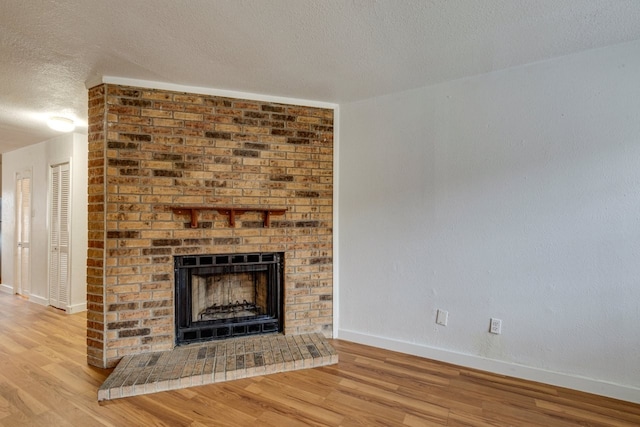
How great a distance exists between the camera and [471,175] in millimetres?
2340

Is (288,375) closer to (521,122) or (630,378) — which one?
(630,378)

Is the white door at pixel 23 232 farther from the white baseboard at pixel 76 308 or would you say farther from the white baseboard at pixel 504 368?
the white baseboard at pixel 504 368

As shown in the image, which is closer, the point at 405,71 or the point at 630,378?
the point at 630,378

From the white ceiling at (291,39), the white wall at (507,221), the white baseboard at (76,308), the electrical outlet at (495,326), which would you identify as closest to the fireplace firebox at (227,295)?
the white wall at (507,221)

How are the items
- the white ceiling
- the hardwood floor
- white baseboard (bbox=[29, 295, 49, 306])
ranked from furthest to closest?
1. white baseboard (bbox=[29, 295, 49, 306])
2. the hardwood floor
3. the white ceiling

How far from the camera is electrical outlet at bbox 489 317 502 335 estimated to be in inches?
88.0

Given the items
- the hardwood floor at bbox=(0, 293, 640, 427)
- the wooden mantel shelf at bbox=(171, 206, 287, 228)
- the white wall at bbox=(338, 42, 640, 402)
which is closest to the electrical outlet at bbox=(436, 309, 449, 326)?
the white wall at bbox=(338, 42, 640, 402)

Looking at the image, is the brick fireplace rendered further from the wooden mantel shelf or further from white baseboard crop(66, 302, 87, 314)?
white baseboard crop(66, 302, 87, 314)

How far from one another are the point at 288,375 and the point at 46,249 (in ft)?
13.4

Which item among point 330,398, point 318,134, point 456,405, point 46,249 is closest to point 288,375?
point 330,398

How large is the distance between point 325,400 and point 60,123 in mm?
3761

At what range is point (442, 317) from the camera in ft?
7.98

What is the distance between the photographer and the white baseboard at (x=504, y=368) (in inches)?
75.7

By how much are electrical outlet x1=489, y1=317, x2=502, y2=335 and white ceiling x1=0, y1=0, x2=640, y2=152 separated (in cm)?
191
